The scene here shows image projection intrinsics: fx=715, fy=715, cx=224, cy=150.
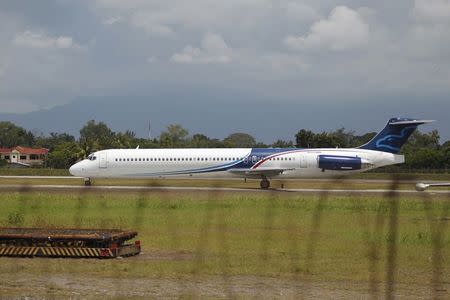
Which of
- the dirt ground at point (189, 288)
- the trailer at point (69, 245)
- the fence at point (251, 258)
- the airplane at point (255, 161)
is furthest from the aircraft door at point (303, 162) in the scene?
the dirt ground at point (189, 288)

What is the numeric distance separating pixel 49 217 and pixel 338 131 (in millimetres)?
128560

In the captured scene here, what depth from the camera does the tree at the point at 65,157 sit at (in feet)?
314

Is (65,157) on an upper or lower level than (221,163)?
upper

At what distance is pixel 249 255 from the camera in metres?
16.1

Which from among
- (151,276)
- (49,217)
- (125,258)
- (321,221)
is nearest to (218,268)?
(151,276)

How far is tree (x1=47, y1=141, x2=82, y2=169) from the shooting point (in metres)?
95.7

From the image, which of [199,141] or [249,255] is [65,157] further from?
[249,255]

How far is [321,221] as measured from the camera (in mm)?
23234

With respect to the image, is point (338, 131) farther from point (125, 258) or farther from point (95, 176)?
point (125, 258)

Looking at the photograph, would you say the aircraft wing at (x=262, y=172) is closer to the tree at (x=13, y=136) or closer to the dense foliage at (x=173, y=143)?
the dense foliage at (x=173, y=143)

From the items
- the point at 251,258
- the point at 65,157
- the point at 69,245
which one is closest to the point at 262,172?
the point at 69,245

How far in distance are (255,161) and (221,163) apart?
2451 millimetres

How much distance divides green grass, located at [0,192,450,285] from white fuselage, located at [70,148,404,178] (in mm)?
18912

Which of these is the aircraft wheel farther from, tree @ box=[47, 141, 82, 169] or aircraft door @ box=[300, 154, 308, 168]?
tree @ box=[47, 141, 82, 169]
